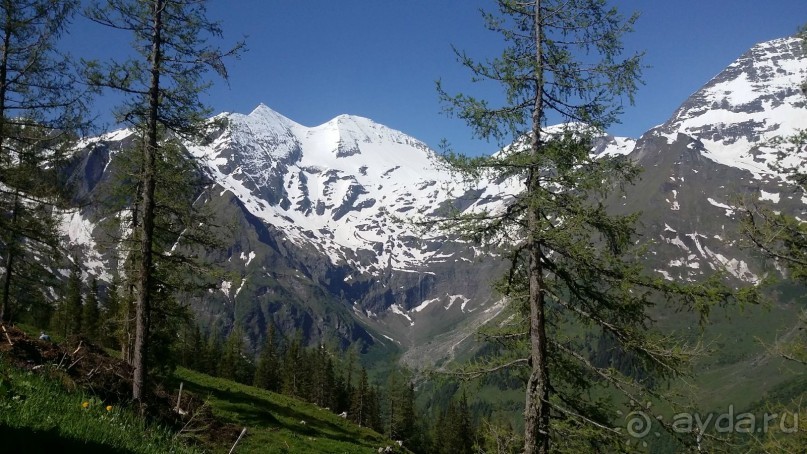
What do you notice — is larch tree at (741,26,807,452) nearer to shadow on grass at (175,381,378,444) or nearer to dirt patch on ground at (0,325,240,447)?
dirt patch on ground at (0,325,240,447)

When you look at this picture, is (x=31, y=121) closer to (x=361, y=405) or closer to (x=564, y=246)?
(x=564, y=246)

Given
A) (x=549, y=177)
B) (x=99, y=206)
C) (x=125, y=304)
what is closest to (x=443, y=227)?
(x=549, y=177)

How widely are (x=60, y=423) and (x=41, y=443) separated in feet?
3.25

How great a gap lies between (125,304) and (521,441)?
23.6m

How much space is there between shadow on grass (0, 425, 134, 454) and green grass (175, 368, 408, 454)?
10.4m

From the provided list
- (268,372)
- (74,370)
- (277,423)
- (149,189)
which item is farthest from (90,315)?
(74,370)

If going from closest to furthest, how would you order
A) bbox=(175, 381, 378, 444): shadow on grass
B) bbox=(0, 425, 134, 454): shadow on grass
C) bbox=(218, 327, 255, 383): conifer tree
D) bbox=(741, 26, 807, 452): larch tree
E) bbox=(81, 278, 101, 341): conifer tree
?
1. bbox=(0, 425, 134, 454): shadow on grass
2. bbox=(741, 26, 807, 452): larch tree
3. bbox=(175, 381, 378, 444): shadow on grass
4. bbox=(81, 278, 101, 341): conifer tree
5. bbox=(218, 327, 255, 383): conifer tree

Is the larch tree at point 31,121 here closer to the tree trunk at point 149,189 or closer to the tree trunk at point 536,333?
the tree trunk at point 149,189

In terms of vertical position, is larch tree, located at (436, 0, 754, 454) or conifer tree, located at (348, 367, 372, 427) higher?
larch tree, located at (436, 0, 754, 454)

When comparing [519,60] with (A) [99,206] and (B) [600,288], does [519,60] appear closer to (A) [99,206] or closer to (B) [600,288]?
(B) [600,288]

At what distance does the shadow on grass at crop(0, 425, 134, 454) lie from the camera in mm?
5148

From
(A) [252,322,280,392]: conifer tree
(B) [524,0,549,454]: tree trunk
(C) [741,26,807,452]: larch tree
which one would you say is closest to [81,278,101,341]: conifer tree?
(A) [252,322,280,392]: conifer tree

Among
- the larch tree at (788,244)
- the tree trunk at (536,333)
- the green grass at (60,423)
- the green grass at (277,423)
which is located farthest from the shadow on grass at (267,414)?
the larch tree at (788,244)

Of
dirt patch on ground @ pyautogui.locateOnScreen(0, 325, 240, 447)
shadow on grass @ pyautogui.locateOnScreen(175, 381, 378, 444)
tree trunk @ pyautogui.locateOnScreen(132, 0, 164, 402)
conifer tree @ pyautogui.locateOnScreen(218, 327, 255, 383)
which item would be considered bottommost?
conifer tree @ pyautogui.locateOnScreen(218, 327, 255, 383)
